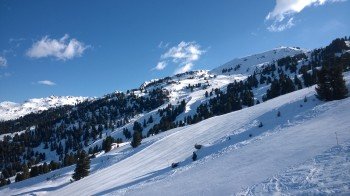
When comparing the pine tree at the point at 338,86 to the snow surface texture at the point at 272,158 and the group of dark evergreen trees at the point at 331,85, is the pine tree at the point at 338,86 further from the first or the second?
the snow surface texture at the point at 272,158

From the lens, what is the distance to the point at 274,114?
41.2 meters

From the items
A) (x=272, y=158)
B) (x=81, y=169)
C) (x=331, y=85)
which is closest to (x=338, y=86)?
(x=331, y=85)

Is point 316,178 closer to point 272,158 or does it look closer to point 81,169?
point 272,158

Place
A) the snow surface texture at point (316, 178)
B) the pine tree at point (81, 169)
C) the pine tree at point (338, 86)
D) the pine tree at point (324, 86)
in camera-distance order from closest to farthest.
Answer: the snow surface texture at point (316, 178) → the pine tree at point (338, 86) → the pine tree at point (324, 86) → the pine tree at point (81, 169)

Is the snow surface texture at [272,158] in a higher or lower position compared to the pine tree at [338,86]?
lower

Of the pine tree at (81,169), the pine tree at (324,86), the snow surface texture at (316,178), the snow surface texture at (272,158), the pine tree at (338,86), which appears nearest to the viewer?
the snow surface texture at (316,178)

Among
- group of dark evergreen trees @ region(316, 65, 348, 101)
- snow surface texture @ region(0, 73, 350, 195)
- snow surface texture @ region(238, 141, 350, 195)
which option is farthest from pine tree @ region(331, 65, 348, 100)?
snow surface texture @ region(238, 141, 350, 195)

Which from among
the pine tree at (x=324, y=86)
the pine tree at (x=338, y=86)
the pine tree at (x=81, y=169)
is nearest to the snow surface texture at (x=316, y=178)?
the pine tree at (x=324, y=86)

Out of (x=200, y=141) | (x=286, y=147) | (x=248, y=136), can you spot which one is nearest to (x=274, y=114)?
(x=248, y=136)

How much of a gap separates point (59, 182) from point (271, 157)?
203ft

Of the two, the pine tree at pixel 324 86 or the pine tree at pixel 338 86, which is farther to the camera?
the pine tree at pixel 324 86

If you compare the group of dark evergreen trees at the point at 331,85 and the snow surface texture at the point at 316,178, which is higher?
the group of dark evergreen trees at the point at 331,85

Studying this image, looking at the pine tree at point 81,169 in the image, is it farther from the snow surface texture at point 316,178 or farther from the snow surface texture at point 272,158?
the snow surface texture at point 316,178

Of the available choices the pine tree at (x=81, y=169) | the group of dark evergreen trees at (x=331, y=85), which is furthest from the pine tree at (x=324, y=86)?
the pine tree at (x=81, y=169)
